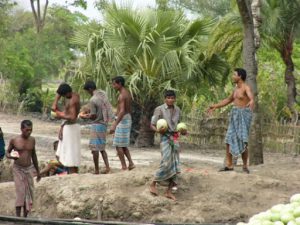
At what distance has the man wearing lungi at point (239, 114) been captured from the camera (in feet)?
34.3

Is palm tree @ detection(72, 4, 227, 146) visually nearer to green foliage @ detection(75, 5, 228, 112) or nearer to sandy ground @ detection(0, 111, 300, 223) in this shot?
green foliage @ detection(75, 5, 228, 112)

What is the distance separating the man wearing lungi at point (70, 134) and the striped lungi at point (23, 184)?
1.69 meters

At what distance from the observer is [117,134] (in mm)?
11156

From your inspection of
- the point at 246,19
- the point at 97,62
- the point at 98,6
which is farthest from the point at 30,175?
the point at 98,6

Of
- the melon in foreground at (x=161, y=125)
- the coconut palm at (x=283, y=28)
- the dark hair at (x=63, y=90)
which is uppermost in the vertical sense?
the coconut palm at (x=283, y=28)

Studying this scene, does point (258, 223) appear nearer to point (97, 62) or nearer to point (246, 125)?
point (246, 125)

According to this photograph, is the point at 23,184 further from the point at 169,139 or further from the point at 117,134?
the point at 117,134

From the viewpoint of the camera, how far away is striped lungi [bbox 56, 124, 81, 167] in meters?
11.3

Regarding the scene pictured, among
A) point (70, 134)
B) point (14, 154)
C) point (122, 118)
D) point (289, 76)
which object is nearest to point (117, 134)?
point (122, 118)

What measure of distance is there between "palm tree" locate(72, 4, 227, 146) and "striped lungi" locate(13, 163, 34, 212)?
7567 millimetres

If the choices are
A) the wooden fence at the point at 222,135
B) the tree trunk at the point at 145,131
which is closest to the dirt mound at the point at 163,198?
the wooden fence at the point at 222,135

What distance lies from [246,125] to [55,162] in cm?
358

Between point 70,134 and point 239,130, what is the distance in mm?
2649

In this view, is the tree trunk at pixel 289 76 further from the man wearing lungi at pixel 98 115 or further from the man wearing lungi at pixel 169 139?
the man wearing lungi at pixel 169 139
